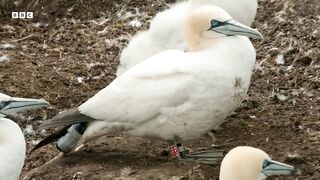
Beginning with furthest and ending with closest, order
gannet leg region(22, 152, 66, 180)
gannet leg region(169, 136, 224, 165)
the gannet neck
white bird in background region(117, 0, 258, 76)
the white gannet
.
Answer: white bird in background region(117, 0, 258, 76), gannet leg region(22, 152, 66, 180), gannet leg region(169, 136, 224, 165), the white gannet, the gannet neck

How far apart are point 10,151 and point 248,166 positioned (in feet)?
5.22

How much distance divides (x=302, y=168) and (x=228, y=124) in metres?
1.14

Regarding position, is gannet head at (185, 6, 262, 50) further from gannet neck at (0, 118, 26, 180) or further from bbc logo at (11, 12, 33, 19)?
bbc logo at (11, 12, 33, 19)

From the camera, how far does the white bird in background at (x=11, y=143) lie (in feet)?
18.5

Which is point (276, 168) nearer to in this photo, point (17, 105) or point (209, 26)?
point (209, 26)

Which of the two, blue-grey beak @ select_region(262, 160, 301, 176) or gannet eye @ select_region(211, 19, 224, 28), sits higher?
gannet eye @ select_region(211, 19, 224, 28)

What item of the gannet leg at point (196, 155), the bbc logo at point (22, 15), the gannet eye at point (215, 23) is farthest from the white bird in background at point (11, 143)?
the bbc logo at point (22, 15)

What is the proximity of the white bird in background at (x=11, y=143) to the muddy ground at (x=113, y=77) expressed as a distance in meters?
0.46

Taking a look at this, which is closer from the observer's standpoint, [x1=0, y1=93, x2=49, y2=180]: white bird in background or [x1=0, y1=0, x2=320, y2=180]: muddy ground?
[x1=0, y1=93, x2=49, y2=180]: white bird in background

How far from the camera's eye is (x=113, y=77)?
816 cm

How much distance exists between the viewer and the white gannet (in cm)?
590

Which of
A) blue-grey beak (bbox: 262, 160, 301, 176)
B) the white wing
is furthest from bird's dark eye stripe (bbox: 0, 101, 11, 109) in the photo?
blue-grey beak (bbox: 262, 160, 301, 176)

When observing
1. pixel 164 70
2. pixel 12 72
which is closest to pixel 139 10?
pixel 12 72

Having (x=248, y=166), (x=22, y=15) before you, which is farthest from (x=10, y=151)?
(x=22, y=15)
